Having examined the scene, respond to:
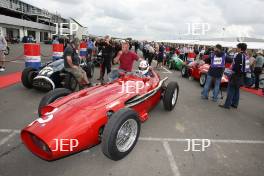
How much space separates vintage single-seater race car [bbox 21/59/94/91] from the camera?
650 centimetres

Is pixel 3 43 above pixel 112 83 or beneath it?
above

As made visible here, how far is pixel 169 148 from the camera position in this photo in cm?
381

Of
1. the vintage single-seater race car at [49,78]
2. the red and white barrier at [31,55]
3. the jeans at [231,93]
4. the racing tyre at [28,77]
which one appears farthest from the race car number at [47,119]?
the red and white barrier at [31,55]

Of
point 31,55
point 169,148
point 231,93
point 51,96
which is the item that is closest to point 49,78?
point 51,96

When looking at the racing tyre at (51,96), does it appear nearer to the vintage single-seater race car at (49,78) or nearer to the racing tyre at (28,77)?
the vintage single-seater race car at (49,78)

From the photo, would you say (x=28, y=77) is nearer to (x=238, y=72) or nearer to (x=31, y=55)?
(x=31, y=55)

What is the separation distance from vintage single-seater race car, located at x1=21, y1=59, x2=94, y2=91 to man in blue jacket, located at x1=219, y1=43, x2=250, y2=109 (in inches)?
176

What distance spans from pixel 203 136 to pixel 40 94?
4.73 m

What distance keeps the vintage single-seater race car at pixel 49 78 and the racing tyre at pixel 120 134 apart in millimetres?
3663

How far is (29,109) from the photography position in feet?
17.5

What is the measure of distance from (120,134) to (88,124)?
529mm

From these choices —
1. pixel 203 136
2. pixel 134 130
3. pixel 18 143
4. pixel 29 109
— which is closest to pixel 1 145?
pixel 18 143

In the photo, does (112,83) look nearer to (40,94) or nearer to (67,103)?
(67,103)

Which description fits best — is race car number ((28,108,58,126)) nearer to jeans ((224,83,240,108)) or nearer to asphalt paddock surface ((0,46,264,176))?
asphalt paddock surface ((0,46,264,176))
